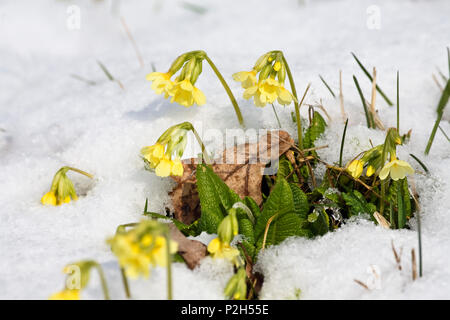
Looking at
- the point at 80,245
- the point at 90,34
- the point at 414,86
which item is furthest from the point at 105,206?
the point at 90,34

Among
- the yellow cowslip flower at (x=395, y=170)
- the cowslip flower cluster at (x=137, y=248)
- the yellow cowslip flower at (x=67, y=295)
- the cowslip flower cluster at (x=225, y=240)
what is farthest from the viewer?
the yellow cowslip flower at (x=395, y=170)

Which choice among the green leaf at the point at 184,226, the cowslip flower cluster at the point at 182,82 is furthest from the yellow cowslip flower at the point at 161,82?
the green leaf at the point at 184,226

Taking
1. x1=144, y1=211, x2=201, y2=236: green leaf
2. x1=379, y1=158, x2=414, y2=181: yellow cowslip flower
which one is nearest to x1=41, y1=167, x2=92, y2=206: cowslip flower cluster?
x1=144, y1=211, x2=201, y2=236: green leaf

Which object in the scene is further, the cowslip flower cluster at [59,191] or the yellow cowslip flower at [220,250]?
the cowslip flower cluster at [59,191]

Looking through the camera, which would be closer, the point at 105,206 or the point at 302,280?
the point at 302,280

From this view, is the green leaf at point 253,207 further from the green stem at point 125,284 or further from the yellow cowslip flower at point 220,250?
the green stem at point 125,284

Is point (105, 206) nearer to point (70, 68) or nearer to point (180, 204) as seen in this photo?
point (180, 204)
